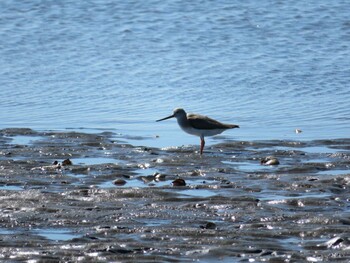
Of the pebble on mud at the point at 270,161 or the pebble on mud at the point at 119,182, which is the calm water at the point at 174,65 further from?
the pebble on mud at the point at 119,182

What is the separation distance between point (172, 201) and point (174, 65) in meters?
14.0

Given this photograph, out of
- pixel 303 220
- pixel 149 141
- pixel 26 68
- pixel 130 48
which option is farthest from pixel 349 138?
pixel 130 48

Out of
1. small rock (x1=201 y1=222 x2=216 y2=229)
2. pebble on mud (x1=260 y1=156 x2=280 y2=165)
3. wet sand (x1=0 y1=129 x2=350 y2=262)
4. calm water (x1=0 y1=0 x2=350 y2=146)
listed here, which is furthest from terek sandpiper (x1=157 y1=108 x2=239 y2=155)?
small rock (x1=201 y1=222 x2=216 y2=229)

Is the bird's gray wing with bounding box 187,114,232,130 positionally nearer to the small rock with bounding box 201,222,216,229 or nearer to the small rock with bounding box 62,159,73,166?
the small rock with bounding box 62,159,73,166

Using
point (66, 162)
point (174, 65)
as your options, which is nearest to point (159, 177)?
point (66, 162)

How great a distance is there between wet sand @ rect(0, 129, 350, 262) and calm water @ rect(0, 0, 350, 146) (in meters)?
1.62

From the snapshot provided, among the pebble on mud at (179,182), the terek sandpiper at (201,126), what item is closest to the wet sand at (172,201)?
the pebble on mud at (179,182)

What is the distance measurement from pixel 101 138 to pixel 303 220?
6.25m

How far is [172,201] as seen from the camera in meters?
11.8

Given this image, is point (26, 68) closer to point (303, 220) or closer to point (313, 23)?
point (313, 23)

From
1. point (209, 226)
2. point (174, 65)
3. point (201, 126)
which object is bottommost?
point (174, 65)

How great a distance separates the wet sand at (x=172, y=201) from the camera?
9633 millimetres

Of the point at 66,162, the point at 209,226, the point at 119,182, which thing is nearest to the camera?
the point at 209,226

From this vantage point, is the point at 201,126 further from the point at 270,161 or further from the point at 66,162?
the point at 66,162
